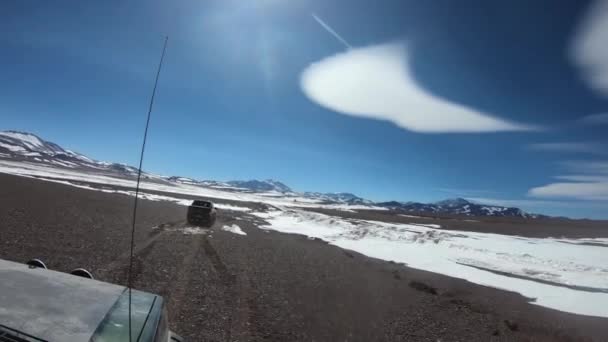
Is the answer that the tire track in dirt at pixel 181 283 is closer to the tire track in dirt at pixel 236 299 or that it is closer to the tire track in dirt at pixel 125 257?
the tire track in dirt at pixel 236 299

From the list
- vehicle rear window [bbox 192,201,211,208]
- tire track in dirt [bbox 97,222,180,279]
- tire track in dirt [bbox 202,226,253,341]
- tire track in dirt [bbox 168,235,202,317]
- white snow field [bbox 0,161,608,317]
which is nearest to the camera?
tire track in dirt [bbox 202,226,253,341]

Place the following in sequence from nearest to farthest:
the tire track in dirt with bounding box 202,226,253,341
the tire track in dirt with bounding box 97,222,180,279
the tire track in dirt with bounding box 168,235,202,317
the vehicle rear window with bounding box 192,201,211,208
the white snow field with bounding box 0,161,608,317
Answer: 1. the tire track in dirt with bounding box 202,226,253,341
2. the tire track in dirt with bounding box 168,235,202,317
3. the tire track in dirt with bounding box 97,222,180,279
4. the white snow field with bounding box 0,161,608,317
5. the vehicle rear window with bounding box 192,201,211,208

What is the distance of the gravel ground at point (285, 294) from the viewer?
871 centimetres

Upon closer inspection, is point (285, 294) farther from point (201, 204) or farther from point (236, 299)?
point (201, 204)

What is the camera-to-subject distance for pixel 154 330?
298 cm

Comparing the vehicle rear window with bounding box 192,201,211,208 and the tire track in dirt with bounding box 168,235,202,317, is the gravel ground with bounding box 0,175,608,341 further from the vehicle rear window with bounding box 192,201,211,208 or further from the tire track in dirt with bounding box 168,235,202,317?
the vehicle rear window with bounding box 192,201,211,208

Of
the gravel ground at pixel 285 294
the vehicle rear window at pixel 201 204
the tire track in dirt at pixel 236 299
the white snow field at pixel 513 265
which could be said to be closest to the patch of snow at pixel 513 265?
the white snow field at pixel 513 265

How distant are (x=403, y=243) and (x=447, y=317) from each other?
68.0 ft

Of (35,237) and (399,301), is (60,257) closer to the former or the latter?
(35,237)

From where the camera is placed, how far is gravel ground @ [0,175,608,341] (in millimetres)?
8711

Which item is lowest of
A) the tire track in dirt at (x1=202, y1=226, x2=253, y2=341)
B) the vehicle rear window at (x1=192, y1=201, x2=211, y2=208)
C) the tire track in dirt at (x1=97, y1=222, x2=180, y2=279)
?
the tire track in dirt at (x1=202, y1=226, x2=253, y2=341)

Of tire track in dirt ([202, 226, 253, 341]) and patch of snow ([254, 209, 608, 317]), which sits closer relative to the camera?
tire track in dirt ([202, 226, 253, 341])

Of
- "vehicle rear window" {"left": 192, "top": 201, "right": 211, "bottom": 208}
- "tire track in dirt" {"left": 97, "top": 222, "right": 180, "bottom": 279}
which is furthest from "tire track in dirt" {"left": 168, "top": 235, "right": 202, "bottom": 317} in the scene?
"vehicle rear window" {"left": 192, "top": 201, "right": 211, "bottom": 208}

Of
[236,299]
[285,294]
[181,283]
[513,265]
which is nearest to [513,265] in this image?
[513,265]
